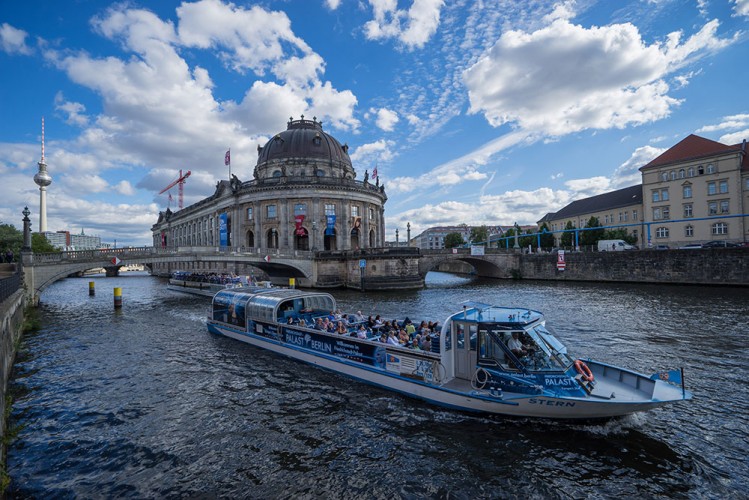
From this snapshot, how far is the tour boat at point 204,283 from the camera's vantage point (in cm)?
4241

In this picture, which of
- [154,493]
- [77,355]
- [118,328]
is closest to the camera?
[154,493]

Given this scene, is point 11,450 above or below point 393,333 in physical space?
below

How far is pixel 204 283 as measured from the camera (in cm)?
4634

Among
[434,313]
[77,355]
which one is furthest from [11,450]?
[434,313]

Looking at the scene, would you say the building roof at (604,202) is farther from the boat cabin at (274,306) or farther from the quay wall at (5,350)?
the quay wall at (5,350)

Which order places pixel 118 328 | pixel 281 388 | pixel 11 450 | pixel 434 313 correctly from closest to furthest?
pixel 11 450, pixel 281 388, pixel 118 328, pixel 434 313

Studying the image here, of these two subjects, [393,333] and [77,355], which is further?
[77,355]

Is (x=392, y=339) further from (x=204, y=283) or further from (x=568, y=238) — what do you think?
(x=568, y=238)

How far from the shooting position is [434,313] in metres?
28.7

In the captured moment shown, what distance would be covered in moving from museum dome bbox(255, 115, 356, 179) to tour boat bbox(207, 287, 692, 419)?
5845 cm

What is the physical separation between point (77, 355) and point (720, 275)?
54.6m

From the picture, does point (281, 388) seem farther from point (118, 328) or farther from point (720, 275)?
point (720, 275)

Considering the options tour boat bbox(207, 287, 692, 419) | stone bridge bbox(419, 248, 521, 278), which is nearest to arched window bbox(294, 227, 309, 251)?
stone bridge bbox(419, 248, 521, 278)

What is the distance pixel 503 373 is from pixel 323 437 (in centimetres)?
507
